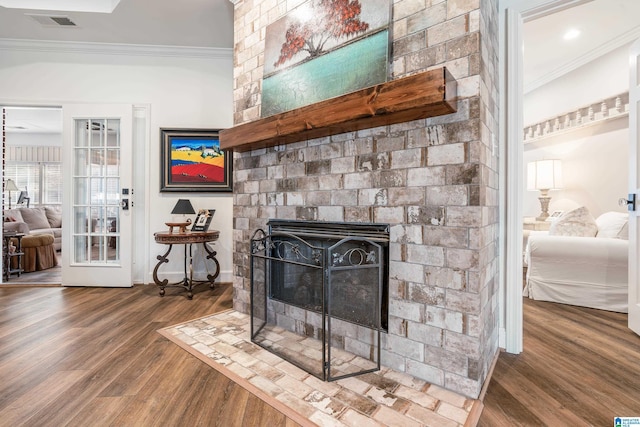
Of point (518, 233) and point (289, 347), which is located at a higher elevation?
point (518, 233)

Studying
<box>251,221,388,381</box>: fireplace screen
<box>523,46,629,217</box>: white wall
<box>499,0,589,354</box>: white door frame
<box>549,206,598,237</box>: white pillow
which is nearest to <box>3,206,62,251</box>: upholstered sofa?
<box>251,221,388,381</box>: fireplace screen

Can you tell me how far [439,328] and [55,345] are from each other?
2389 mm

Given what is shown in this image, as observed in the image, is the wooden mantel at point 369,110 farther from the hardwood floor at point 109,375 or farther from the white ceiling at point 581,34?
the white ceiling at point 581,34

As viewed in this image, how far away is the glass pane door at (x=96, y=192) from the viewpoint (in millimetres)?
3795

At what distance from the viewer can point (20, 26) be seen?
347cm

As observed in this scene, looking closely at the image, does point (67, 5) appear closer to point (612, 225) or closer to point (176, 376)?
point (176, 376)

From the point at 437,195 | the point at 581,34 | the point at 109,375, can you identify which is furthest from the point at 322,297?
the point at 581,34

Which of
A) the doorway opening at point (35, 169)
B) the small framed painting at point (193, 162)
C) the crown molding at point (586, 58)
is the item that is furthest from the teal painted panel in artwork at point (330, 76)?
the doorway opening at point (35, 169)

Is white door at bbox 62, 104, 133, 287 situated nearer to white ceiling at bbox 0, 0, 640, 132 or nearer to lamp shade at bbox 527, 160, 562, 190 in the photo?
white ceiling at bbox 0, 0, 640, 132

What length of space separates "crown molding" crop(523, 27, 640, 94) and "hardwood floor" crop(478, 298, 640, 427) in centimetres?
292

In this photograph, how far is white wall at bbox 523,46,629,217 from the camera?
3711 mm

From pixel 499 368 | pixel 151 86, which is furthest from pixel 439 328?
pixel 151 86

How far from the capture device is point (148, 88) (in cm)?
385

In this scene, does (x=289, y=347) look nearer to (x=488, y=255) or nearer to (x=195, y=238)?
(x=488, y=255)
